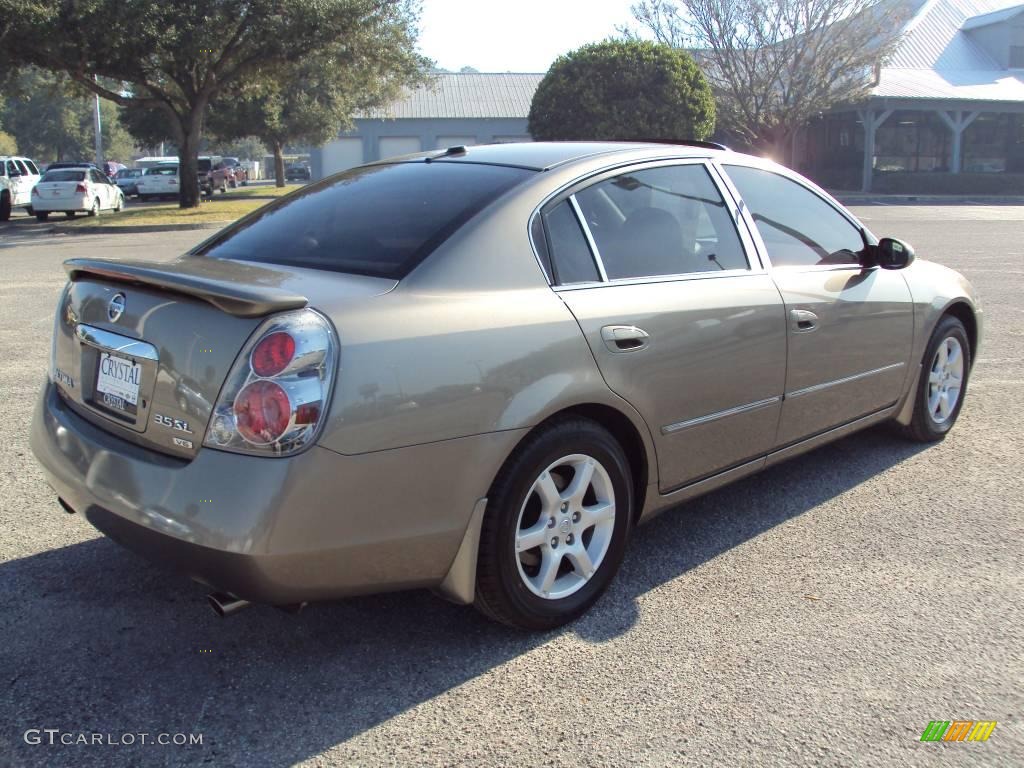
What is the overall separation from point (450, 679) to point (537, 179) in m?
1.73

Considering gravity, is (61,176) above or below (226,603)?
above

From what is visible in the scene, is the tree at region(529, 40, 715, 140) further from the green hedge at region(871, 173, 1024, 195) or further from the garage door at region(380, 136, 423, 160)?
the garage door at region(380, 136, 423, 160)

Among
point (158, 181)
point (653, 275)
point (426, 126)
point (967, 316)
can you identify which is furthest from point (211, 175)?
point (653, 275)

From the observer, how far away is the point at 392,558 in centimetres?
275

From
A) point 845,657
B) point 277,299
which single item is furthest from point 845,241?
point 277,299

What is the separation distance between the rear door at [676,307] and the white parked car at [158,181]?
40.1 m

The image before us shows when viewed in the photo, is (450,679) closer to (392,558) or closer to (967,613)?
(392,558)

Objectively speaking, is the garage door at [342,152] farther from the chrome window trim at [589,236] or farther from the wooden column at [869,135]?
the chrome window trim at [589,236]

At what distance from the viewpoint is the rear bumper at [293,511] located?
8.27ft

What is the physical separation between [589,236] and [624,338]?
412 millimetres

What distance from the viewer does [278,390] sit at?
8.36 ft

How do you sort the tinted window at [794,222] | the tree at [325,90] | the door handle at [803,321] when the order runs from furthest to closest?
the tree at [325,90] < the tinted window at [794,222] < the door handle at [803,321]

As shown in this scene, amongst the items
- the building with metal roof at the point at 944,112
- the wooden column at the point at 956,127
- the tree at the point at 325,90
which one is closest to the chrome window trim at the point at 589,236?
the tree at the point at 325,90

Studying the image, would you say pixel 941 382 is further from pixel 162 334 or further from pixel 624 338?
pixel 162 334
